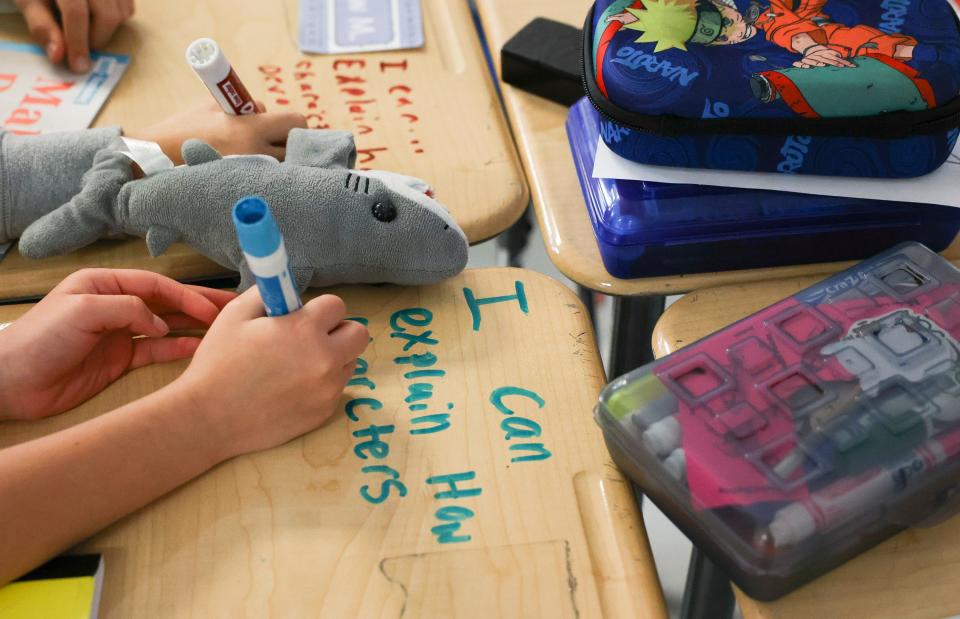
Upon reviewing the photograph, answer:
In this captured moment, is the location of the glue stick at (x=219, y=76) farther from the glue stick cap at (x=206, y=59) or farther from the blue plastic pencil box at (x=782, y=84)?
the blue plastic pencil box at (x=782, y=84)

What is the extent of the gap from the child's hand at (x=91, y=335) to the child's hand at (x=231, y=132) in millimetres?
150

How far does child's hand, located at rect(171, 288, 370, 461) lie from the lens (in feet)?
1.88

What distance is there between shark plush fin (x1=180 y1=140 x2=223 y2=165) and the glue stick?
0.07m

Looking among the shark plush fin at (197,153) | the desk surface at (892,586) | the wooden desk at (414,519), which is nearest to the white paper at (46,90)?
the shark plush fin at (197,153)

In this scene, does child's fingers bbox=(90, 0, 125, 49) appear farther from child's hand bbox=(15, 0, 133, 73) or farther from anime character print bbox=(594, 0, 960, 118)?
anime character print bbox=(594, 0, 960, 118)

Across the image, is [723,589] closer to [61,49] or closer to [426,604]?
[426,604]

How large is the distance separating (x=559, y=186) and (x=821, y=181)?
22 centimetres

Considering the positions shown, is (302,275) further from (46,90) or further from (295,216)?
(46,90)

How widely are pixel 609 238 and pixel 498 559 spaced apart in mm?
271

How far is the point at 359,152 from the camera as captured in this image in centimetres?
82

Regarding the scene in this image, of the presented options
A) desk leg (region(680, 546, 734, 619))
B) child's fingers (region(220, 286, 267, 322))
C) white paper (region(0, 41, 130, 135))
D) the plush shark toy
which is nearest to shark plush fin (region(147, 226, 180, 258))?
the plush shark toy

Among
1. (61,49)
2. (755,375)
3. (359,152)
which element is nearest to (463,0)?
(359,152)

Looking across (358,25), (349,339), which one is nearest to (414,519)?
(349,339)

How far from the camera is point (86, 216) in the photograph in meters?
0.68
